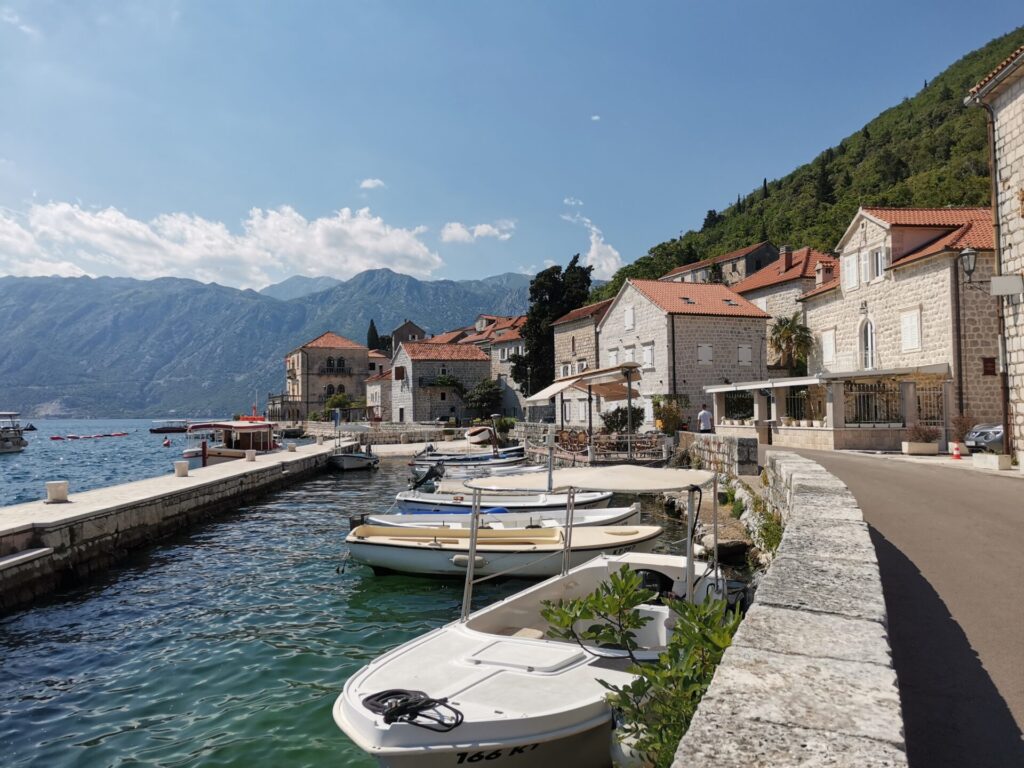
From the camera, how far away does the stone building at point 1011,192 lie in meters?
14.6

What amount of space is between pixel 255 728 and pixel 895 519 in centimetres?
893

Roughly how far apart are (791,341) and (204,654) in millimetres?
35103

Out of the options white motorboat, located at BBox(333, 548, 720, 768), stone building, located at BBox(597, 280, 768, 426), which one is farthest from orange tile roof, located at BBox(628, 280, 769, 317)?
white motorboat, located at BBox(333, 548, 720, 768)

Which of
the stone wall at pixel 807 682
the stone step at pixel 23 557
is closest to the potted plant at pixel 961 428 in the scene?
the stone wall at pixel 807 682

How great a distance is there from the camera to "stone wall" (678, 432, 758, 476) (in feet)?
65.6

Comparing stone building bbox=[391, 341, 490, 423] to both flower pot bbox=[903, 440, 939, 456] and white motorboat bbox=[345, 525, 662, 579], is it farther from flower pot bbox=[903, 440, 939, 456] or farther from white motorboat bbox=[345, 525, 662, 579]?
white motorboat bbox=[345, 525, 662, 579]

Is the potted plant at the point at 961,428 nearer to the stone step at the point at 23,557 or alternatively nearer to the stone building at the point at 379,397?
the stone step at the point at 23,557

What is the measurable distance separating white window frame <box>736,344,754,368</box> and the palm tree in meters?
3.12

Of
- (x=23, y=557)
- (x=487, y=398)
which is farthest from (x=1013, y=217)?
(x=487, y=398)

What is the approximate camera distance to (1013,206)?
15.0 m

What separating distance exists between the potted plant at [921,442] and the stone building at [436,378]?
4666 centimetres

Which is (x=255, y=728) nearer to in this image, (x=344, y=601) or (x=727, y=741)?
(x=344, y=601)

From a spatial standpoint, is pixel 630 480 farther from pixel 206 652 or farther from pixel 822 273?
pixel 822 273

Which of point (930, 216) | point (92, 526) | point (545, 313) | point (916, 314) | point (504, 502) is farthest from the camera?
point (545, 313)
